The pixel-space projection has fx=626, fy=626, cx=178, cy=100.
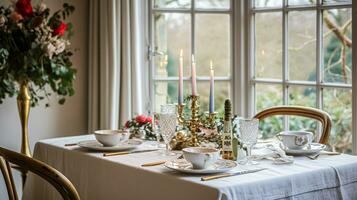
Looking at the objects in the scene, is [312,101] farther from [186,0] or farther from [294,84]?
[186,0]

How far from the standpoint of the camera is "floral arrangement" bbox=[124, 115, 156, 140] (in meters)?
3.00

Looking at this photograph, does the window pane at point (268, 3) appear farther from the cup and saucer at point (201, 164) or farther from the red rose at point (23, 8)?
the cup and saucer at point (201, 164)

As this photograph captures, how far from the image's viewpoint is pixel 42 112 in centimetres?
405

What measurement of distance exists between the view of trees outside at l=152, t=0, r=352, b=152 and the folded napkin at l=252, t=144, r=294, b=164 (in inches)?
43.6

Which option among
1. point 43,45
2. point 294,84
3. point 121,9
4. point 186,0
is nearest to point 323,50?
point 294,84

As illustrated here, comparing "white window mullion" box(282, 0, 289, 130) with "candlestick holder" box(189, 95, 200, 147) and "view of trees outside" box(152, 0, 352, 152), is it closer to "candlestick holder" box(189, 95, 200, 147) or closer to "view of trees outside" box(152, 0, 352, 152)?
"view of trees outside" box(152, 0, 352, 152)

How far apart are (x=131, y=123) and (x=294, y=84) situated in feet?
4.07

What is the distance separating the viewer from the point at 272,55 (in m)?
4.04

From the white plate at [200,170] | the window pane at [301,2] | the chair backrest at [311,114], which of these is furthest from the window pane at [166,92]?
the white plate at [200,170]

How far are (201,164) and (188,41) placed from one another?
2.07m

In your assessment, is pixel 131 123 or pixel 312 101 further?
pixel 312 101

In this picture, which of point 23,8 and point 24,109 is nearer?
point 23,8

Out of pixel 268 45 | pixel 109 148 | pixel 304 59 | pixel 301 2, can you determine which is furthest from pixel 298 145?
pixel 268 45

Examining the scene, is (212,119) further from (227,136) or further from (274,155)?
(274,155)
